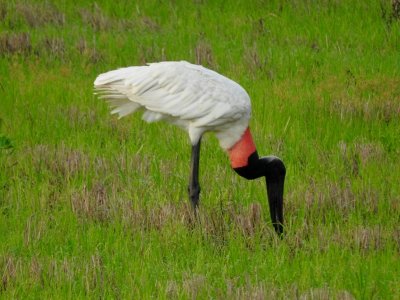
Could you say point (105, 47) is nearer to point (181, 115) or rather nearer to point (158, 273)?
point (181, 115)

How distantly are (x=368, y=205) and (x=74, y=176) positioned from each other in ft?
7.07

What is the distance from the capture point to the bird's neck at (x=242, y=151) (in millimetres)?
7820

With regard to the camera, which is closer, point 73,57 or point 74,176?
point 74,176

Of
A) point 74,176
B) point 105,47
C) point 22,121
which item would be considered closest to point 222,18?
point 105,47

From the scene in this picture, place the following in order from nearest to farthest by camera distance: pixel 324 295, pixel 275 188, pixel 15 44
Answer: pixel 324 295, pixel 275 188, pixel 15 44

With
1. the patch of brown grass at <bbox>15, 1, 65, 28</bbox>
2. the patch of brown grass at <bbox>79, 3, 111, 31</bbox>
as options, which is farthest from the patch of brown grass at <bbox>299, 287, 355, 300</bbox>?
the patch of brown grass at <bbox>15, 1, 65, 28</bbox>

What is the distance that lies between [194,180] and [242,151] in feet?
1.31

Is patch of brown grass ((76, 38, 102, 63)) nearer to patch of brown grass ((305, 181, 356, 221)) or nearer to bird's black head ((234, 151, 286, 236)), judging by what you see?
bird's black head ((234, 151, 286, 236))

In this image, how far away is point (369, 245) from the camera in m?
6.84

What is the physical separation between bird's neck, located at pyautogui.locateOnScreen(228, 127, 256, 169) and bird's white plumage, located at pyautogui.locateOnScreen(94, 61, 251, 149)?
4 cm

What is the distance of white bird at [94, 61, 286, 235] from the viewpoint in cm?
770

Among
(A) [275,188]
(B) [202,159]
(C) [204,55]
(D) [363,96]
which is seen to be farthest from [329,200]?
(C) [204,55]

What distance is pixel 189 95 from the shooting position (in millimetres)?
7832

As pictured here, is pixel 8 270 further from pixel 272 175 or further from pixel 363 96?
pixel 363 96
